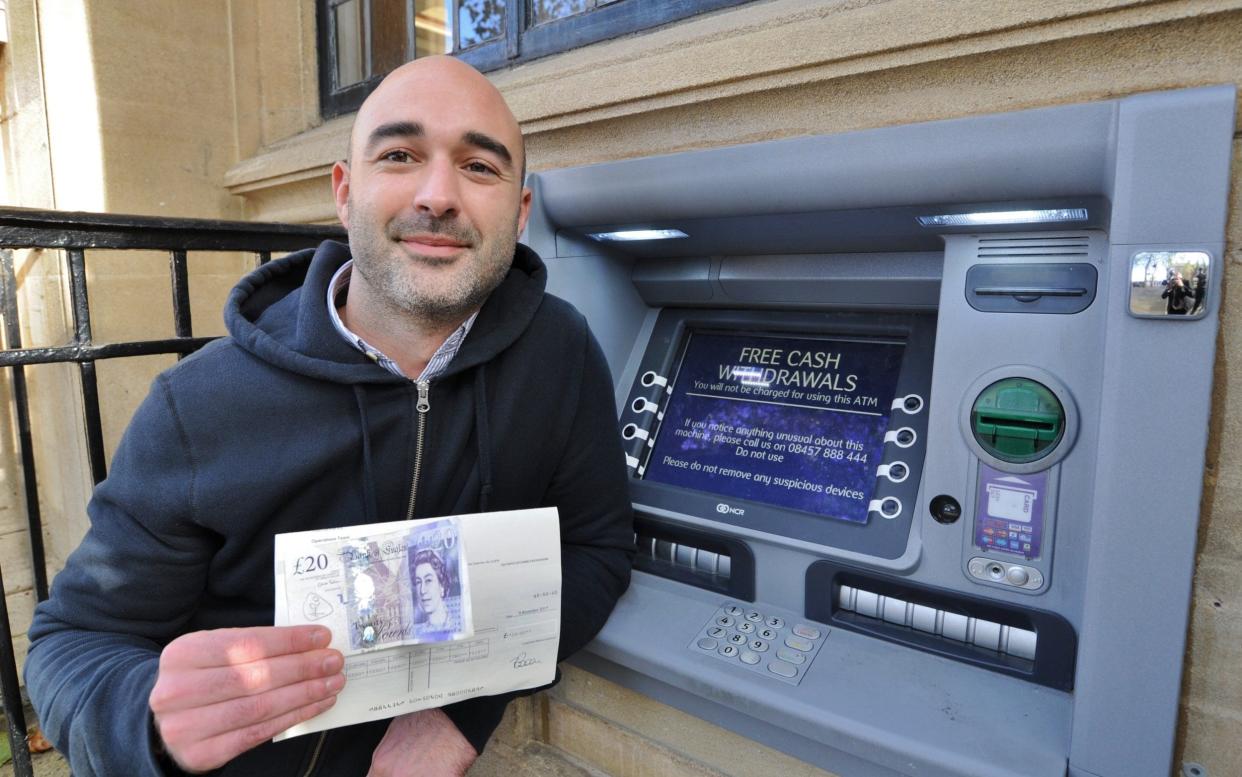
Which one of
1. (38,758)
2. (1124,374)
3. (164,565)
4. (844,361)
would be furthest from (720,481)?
(38,758)

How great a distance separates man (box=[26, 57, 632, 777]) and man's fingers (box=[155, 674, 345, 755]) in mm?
10

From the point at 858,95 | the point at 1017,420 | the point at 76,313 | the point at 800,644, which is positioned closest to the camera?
the point at 1017,420

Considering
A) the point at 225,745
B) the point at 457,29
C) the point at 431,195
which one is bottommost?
the point at 225,745

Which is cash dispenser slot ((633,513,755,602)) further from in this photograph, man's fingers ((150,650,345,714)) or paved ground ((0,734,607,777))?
man's fingers ((150,650,345,714))

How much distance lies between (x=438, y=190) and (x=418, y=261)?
13cm

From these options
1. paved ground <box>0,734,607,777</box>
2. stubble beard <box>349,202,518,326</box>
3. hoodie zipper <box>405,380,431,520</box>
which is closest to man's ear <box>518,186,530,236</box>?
stubble beard <box>349,202,518,326</box>

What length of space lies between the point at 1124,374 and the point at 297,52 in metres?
3.42

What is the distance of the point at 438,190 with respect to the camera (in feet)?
4.25

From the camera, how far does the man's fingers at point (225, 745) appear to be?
1.01 m

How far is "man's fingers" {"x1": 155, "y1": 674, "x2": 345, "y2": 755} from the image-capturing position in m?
1.00

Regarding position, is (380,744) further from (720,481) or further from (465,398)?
(720,481)

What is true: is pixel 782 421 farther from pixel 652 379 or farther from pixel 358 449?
pixel 358 449

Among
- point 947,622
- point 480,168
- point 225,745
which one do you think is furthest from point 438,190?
point 947,622

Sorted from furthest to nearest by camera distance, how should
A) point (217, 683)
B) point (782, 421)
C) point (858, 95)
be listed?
point (782, 421)
point (858, 95)
point (217, 683)
